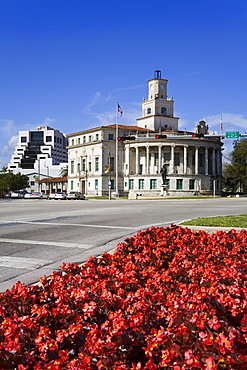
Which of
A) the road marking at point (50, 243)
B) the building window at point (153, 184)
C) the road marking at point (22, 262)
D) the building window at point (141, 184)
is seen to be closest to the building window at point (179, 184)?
the building window at point (153, 184)

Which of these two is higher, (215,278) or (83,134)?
(83,134)

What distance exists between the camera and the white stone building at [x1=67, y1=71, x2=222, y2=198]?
89.4m

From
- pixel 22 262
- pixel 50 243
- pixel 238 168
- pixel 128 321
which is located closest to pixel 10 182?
pixel 238 168

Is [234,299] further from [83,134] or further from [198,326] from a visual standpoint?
[83,134]

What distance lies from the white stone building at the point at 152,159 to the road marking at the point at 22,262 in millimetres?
75262

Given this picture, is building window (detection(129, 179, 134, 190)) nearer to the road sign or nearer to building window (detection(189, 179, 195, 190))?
building window (detection(189, 179, 195, 190))

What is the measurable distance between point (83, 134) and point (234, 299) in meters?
97.5

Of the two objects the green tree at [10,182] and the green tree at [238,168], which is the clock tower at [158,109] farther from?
the green tree at [10,182]

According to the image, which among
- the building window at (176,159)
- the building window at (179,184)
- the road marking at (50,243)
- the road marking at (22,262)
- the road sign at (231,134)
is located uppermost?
the building window at (176,159)

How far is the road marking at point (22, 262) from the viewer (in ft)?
27.4

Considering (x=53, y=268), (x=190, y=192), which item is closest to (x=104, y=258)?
(x=53, y=268)

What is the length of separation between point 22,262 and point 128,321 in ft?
18.4

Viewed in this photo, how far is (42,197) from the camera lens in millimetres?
73625

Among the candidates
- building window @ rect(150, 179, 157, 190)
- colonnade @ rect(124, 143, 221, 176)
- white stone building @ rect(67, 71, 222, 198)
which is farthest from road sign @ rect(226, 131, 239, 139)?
building window @ rect(150, 179, 157, 190)
